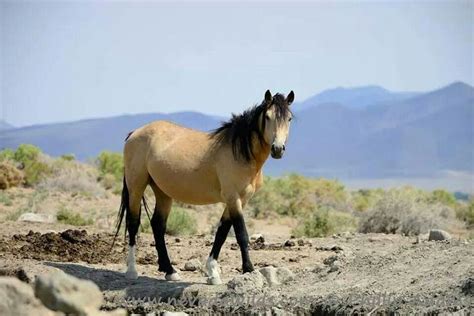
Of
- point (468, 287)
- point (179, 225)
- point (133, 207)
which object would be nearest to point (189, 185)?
point (133, 207)

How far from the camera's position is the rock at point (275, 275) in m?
11.6

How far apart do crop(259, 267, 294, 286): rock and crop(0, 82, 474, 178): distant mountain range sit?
116 meters

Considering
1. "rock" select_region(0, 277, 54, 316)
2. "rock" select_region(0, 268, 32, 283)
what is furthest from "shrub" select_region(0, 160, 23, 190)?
"rock" select_region(0, 277, 54, 316)

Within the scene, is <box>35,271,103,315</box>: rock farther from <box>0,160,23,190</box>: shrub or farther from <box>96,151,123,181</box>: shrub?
<box>96,151,123,181</box>: shrub

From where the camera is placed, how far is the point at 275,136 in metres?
11.5

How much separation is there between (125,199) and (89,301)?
6429 millimetres

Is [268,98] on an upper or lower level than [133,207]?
upper

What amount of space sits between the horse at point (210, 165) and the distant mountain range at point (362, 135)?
114 m

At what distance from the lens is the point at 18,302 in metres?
7.41

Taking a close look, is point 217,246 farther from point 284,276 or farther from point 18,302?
point 18,302

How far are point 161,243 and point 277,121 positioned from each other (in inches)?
112

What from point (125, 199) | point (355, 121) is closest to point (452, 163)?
point (355, 121)

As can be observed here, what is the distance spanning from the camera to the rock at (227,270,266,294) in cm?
1090

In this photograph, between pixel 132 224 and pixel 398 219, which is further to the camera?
pixel 398 219
